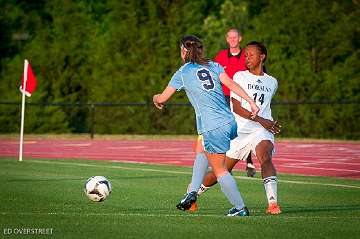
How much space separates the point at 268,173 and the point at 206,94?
139 centimetres

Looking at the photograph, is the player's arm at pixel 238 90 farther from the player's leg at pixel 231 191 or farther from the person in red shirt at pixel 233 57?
the person in red shirt at pixel 233 57

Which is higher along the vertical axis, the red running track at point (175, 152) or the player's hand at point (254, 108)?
the player's hand at point (254, 108)

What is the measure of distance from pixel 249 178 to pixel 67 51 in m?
24.4

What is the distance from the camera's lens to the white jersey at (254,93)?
12289 millimetres

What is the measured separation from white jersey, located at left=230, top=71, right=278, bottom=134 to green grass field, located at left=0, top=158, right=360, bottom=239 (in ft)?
3.41

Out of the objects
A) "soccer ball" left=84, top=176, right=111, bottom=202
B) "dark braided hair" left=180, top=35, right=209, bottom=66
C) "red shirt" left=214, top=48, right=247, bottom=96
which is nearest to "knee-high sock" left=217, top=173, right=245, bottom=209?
"dark braided hair" left=180, top=35, right=209, bottom=66

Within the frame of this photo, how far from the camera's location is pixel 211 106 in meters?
11.5

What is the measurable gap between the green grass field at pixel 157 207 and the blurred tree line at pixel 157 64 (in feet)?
57.6

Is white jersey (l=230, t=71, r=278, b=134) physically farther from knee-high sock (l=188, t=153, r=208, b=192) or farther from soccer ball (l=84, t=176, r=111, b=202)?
soccer ball (l=84, t=176, r=111, b=202)

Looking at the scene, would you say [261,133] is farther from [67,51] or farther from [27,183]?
[67,51]

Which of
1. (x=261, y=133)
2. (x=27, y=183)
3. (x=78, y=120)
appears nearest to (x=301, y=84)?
(x=78, y=120)

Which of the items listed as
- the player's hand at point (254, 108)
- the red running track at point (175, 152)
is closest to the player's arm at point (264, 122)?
the player's hand at point (254, 108)

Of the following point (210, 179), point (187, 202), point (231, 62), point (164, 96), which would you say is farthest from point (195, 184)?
point (231, 62)

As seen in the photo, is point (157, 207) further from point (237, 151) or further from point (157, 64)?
point (157, 64)
